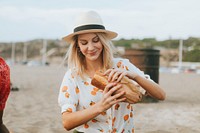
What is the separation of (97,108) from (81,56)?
58 cm

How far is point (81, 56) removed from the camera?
2.51 metres

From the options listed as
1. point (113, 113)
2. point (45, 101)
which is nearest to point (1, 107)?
point (113, 113)

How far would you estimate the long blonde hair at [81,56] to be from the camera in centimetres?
239

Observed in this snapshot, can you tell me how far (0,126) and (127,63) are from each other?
107 cm

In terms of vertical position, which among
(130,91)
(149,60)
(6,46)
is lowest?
(6,46)

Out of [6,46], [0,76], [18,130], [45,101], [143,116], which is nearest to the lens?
[0,76]

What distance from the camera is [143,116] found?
243 inches

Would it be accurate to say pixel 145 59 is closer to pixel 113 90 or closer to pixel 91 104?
pixel 91 104

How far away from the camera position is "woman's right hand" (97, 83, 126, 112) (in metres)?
1.96

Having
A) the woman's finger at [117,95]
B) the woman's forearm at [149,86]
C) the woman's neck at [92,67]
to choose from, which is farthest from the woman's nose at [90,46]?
the woman's finger at [117,95]

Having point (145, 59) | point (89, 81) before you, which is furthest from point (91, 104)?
point (145, 59)

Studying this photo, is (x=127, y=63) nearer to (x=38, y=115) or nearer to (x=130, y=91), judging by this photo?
(x=130, y=91)

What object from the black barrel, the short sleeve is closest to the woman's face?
the short sleeve

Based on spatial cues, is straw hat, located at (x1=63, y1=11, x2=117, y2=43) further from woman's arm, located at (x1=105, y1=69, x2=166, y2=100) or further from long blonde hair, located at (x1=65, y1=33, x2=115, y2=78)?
woman's arm, located at (x1=105, y1=69, x2=166, y2=100)
